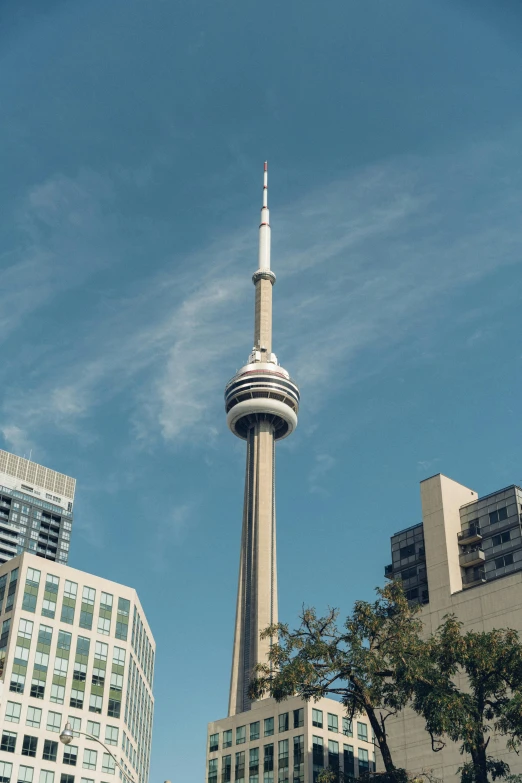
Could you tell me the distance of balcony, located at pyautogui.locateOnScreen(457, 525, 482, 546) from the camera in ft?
396

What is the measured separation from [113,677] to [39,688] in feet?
35.1

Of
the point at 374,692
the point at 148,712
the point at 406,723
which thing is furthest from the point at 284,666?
the point at 148,712

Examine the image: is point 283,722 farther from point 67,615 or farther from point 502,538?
point 502,538

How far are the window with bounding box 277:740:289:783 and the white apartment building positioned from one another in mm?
19139

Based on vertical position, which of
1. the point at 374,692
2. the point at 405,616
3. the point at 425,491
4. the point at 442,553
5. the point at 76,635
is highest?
the point at 425,491

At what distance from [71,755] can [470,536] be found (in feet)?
179

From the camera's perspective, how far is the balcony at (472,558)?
119 m

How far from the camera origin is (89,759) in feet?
370

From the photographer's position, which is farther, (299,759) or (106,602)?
(299,759)

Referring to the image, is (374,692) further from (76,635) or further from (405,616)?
(76,635)

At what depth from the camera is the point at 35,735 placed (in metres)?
109

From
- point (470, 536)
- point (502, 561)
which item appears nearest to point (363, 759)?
point (502, 561)

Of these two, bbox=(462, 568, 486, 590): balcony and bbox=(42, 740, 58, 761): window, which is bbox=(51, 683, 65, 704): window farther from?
bbox=(462, 568, 486, 590): balcony

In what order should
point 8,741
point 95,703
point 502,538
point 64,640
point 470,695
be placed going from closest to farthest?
point 470,695, point 8,741, point 95,703, point 64,640, point 502,538
